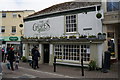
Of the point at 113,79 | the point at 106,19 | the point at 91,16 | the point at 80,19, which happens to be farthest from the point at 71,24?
the point at 113,79

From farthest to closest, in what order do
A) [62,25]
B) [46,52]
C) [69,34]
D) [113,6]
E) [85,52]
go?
[46,52] < [62,25] < [69,34] < [85,52] < [113,6]

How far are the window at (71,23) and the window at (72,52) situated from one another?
152 centimetres

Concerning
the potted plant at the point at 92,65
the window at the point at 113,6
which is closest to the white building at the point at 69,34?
the potted plant at the point at 92,65

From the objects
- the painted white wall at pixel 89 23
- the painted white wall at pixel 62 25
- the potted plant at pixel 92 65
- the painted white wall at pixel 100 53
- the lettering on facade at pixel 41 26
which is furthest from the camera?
the lettering on facade at pixel 41 26

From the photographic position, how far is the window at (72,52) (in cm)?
1391

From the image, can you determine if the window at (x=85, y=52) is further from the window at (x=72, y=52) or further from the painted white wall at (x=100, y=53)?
the painted white wall at (x=100, y=53)

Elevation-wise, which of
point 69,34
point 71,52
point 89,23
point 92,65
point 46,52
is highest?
point 89,23

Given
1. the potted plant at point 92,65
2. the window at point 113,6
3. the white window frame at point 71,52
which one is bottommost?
the potted plant at point 92,65

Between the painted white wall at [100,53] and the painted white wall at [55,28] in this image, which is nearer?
the painted white wall at [100,53]

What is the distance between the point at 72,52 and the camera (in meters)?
14.8

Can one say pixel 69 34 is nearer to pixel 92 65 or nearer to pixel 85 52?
pixel 85 52

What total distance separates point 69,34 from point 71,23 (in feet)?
3.29

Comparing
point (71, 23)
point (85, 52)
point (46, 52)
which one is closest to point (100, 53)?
point (85, 52)

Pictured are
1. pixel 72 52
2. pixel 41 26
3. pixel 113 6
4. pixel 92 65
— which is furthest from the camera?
pixel 41 26
